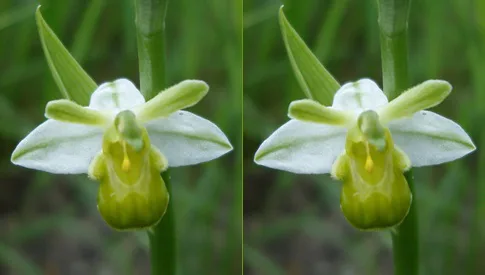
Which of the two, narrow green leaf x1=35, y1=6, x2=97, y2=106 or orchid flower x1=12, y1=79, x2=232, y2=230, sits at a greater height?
narrow green leaf x1=35, y1=6, x2=97, y2=106

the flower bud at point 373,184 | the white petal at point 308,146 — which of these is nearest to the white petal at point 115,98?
Result: the white petal at point 308,146

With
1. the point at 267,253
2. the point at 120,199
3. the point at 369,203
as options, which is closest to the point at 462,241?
the point at 267,253

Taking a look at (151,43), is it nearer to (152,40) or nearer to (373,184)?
(152,40)

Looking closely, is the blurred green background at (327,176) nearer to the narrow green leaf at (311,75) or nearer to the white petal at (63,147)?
the narrow green leaf at (311,75)

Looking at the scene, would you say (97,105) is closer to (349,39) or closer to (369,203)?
(369,203)

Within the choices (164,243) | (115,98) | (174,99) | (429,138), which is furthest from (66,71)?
(429,138)

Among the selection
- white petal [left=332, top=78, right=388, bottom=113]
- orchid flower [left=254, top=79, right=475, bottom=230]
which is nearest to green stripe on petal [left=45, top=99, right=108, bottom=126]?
orchid flower [left=254, top=79, right=475, bottom=230]

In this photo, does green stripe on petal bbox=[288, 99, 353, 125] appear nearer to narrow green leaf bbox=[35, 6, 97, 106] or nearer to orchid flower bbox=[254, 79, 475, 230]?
orchid flower bbox=[254, 79, 475, 230]
